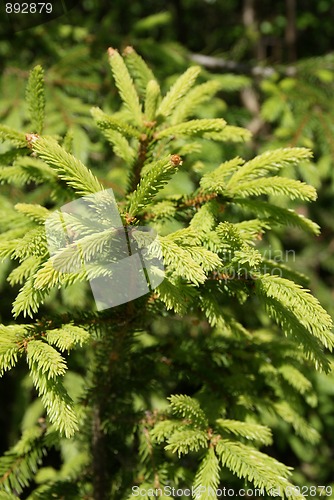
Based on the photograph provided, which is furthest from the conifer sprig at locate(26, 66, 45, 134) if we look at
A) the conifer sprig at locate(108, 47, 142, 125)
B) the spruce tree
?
the conifer sprig at locate(108, 47, 142, 125)

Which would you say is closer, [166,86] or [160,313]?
[160,313]

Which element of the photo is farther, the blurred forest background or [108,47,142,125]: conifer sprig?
the blurred forest background

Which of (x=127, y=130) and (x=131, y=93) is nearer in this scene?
(x=127, y=130)

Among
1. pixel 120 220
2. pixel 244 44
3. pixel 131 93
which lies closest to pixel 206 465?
pixel 120 220

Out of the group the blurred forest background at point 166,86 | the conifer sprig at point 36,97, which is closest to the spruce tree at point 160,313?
the conifer sprig at point 36,97

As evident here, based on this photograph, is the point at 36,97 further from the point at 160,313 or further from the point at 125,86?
the point at 160,313

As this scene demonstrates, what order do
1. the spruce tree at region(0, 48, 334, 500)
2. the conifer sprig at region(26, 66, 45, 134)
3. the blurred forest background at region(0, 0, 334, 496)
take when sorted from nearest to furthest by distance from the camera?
the spruce tree at region(0, 48, 334, 500) < the conifer sprig at region(26, 66, 45, 134) < the blurred forest background at region(0, 0, 334, 496)

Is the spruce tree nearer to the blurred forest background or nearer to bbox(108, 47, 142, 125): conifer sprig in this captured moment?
bbox(108, 47, 142, 125): conifer sprig

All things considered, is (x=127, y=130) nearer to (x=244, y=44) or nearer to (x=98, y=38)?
(x=98, y=38)

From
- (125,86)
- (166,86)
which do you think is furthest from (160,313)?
(166,86)
